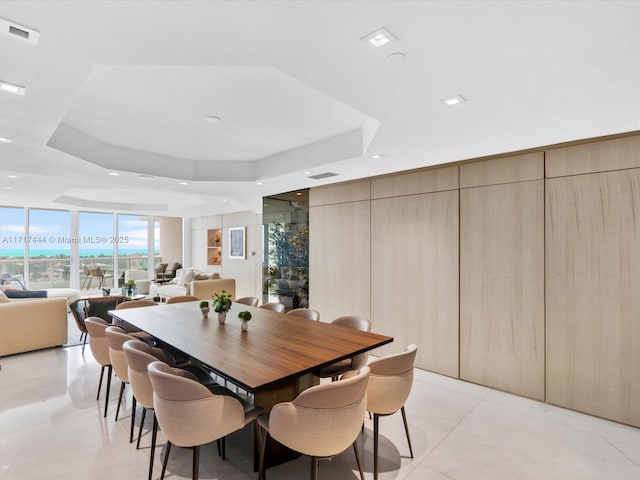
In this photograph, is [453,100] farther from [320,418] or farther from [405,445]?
[405,445]

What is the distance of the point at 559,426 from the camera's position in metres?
2.94

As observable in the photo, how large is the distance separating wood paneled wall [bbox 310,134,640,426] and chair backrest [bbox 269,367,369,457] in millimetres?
2582

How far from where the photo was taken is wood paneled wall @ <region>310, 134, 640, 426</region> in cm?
302

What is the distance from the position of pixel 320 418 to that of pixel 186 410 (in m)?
0.73

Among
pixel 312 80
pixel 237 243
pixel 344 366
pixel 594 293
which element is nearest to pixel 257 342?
pixel 344 366

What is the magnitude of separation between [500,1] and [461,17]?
6.0 inches

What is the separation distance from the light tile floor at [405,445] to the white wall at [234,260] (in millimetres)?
4989

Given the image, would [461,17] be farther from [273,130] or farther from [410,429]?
[410,429]

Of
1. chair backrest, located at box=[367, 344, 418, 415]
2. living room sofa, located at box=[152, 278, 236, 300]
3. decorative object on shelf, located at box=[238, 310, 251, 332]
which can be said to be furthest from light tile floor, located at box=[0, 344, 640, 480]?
living room sofa, located at box=[152, 278, 236, 300]

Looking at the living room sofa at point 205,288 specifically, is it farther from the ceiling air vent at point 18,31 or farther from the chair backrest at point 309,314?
the ceiling air vent at point 18,31

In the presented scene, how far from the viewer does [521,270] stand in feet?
11.6

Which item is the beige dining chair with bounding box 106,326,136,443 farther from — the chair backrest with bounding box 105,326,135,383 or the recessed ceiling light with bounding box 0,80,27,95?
the recessed ceiling light with bounding box 0,80,27,95

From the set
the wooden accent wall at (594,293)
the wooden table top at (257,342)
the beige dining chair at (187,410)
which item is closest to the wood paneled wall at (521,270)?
the wooden accent wall at (594,293)

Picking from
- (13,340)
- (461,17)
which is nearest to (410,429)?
(461,17)
